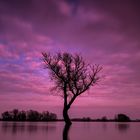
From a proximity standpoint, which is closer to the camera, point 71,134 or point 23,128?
point 71,134

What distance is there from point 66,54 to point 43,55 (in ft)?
8.45

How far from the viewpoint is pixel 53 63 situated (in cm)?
2827

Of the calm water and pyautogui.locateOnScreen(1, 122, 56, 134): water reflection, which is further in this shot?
pyautogui.locateOnScreen(1, 122, 56, 134): water reflection

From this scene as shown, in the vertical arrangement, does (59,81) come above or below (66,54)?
below

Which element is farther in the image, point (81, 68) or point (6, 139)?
point (81, 68)

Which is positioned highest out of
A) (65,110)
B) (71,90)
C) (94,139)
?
(71,90)

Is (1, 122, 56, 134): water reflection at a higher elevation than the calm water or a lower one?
higher

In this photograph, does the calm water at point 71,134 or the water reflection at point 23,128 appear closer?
the calm water at point 71,134

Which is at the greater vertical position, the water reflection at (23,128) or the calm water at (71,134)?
the water reflection at (23,128)

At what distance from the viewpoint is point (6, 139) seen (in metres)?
9.55

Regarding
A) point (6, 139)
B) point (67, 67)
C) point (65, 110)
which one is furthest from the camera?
point (67, 67)

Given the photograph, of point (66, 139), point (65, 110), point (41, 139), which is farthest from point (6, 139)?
point (65, 110)

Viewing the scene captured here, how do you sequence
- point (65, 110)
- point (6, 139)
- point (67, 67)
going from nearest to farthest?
point (6, 139)
point (65, 110)
point (67, 67)

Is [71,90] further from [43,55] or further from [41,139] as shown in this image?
[41,139]
